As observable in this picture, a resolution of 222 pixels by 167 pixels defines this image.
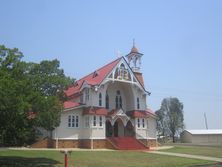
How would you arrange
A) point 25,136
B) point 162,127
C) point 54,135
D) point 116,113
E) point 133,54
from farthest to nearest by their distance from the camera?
point 162,127 → point 133,54 → point 116,113 → point 54,135 → point 25,136

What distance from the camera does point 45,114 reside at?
19.7 meters

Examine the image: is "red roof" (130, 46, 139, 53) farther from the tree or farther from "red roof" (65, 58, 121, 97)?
the tree

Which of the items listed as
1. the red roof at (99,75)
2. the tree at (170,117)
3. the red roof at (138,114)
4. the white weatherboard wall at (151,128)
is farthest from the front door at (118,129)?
the tree at (170,117)

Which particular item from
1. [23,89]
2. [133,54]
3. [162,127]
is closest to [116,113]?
[133,54]

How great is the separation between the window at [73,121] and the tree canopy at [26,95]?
50.7 ft

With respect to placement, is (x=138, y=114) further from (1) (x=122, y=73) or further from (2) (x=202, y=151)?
(2) (x=202, y=151)

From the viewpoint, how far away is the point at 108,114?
41000 millimetres

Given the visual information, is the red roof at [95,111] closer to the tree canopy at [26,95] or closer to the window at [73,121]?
the window at [73,121]

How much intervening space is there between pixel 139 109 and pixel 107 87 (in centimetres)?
597

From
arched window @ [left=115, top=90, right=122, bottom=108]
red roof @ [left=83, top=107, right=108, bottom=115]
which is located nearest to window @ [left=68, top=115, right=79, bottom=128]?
red roof @ [left=83, top=107, right=108, bottom=115]

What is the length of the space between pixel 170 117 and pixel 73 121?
166ft

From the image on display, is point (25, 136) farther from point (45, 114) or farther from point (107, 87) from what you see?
point (107, 87)

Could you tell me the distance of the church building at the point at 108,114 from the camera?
38.1 meters

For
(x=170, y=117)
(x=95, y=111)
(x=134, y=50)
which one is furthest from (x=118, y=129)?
(x=170, y=117)
